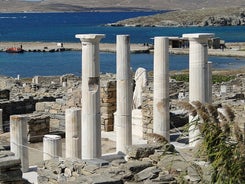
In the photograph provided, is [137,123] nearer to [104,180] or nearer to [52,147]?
[52,147]

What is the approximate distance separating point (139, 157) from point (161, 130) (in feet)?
13.3

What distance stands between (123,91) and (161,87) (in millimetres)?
1017

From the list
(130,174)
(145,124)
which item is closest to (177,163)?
(130,174)

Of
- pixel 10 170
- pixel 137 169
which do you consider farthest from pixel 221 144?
pixel 10 170

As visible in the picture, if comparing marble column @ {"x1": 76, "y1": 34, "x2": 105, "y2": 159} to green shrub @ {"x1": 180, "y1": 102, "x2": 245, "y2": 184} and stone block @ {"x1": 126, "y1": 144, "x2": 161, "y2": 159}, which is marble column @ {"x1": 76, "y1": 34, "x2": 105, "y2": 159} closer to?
stone block @ {"x1": 126, "y1": 144, "x2": 161, "y2": 159}

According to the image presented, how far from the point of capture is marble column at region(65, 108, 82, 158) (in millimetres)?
17344

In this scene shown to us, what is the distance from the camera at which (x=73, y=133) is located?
17.5 meters

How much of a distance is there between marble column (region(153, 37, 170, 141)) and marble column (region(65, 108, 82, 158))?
6.50 feet

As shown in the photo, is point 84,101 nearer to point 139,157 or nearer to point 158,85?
point 158,85

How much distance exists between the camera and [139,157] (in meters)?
13.4

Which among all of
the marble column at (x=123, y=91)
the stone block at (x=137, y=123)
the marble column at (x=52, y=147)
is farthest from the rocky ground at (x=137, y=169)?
the stone block at (x=137, y=123)

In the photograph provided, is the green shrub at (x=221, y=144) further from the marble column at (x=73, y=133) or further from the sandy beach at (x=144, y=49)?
the sandy beach at (x=144, y=49)

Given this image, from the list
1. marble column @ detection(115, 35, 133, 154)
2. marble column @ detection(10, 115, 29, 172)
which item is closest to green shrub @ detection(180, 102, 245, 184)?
marble column @ detection(10, 115, 29, 172)

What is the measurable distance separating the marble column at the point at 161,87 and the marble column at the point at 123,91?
729mm
